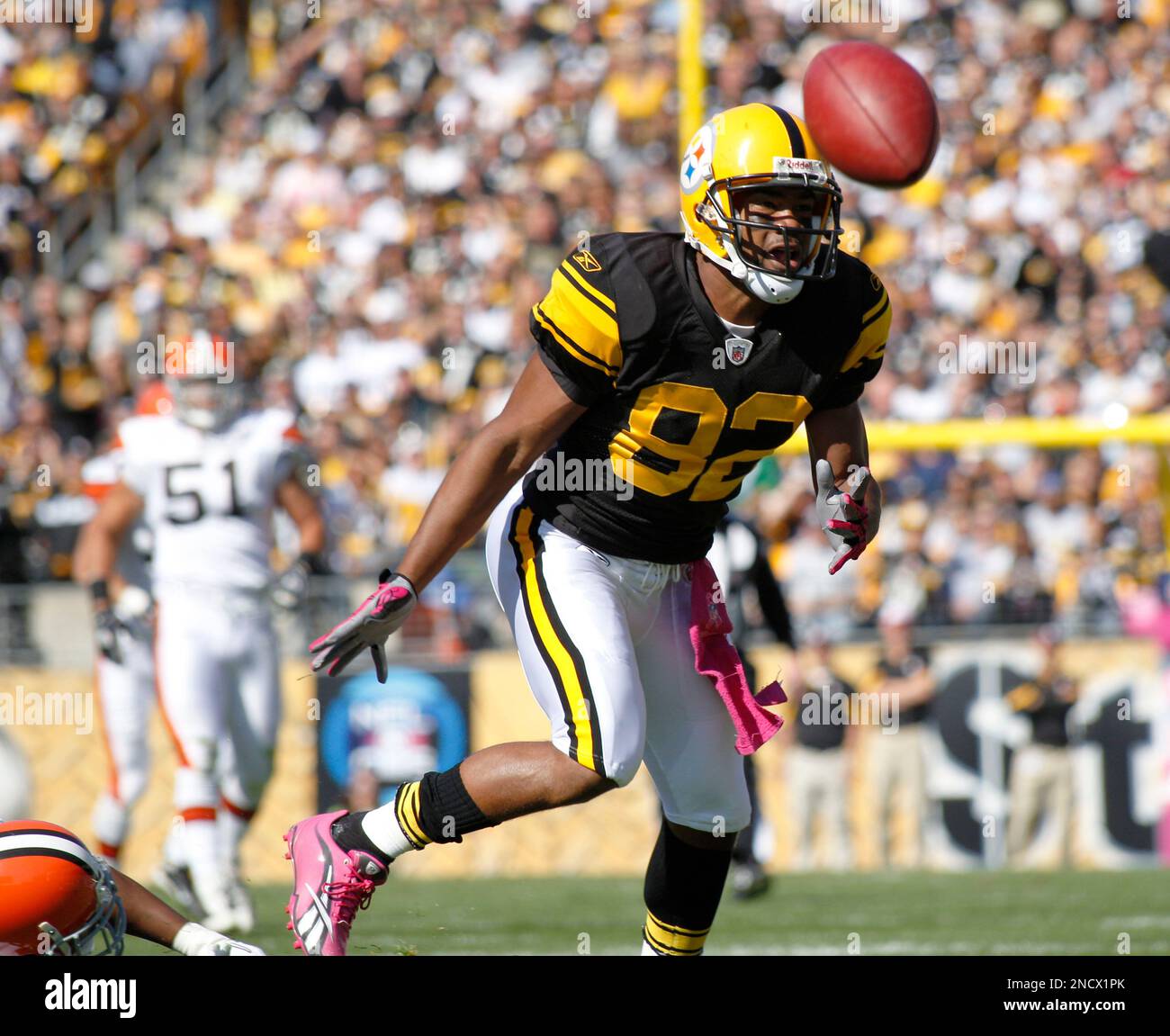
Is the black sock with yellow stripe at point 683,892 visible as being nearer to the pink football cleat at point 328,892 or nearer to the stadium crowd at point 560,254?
the pink football cleat at point 328,892

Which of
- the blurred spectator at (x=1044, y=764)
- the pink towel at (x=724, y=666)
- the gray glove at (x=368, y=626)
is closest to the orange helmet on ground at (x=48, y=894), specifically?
the gray glove at (x=368, y=626)

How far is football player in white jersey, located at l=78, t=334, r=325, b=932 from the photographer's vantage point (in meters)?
6.61

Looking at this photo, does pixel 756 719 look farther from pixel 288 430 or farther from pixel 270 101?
pixel 270 101

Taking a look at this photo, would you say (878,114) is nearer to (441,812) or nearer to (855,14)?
(441,812)

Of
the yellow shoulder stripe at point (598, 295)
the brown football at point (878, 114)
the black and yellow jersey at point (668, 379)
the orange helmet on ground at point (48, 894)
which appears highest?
the brown football at point (878, 114)

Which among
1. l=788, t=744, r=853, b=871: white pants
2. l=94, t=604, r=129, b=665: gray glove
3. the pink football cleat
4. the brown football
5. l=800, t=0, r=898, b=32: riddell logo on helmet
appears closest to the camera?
the pink football cleat

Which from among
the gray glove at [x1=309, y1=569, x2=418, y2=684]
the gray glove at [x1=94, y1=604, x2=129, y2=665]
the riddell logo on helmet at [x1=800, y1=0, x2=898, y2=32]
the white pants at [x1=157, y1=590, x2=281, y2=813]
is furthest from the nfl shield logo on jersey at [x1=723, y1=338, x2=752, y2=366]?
the riddell logo on helmet at [x1=800, y1=0, x2=898, y2=32]

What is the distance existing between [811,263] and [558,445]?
2.22ft

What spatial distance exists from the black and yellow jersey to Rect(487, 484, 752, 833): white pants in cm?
6

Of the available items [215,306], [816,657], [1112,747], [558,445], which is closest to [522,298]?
[215,306]

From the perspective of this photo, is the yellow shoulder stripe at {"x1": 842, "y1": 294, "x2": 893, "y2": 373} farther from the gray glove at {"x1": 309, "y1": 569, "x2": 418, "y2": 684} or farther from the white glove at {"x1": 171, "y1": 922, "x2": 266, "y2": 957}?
the white glove at {"x1": 171, "y1": 922, "x2": 266, "y2": 957}

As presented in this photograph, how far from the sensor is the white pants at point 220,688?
658cm

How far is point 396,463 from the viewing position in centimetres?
1118

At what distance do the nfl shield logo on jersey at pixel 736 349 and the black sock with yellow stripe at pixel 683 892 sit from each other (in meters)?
1.05
